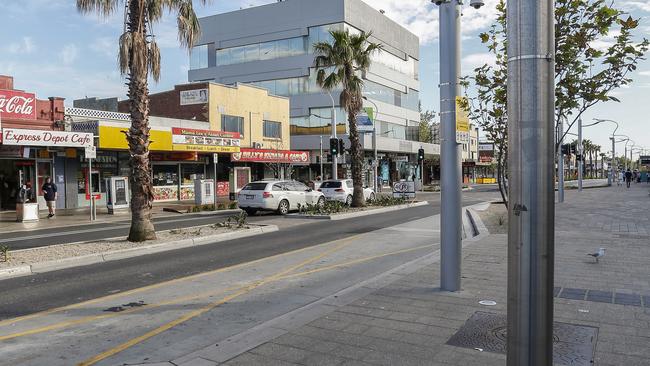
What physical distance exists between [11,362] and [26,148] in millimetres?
20156

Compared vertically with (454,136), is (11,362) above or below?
below

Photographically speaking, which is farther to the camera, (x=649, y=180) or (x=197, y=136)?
(x=649, y=180)

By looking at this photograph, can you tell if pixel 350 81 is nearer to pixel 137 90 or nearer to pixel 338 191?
pixel 338 191

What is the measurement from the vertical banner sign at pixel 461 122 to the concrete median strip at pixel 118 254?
815cm

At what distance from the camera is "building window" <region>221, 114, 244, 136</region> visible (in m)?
36.0

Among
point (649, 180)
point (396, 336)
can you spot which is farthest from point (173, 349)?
point (649, 180)

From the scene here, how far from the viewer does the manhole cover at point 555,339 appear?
14.8 ft

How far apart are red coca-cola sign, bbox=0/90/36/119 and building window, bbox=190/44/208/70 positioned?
1383 inches

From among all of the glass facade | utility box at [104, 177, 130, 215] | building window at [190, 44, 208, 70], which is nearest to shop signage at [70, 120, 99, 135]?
utility box at [104, 177, 130, 215]

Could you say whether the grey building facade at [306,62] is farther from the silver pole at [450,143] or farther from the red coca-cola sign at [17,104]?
the silver pole at [450,143]

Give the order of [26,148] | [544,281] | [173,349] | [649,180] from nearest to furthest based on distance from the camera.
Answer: [544,281] → [173,349] → [26,148] → [649,180]

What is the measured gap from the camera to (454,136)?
23.0 ft

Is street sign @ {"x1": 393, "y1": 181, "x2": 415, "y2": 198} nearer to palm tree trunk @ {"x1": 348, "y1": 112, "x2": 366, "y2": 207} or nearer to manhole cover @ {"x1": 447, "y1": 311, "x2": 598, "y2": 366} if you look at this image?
palm tree trunk @ {"x1": 348, "y1": 112, "x2": 366, "y2": 207}

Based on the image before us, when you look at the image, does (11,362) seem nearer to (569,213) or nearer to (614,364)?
(614,364)
